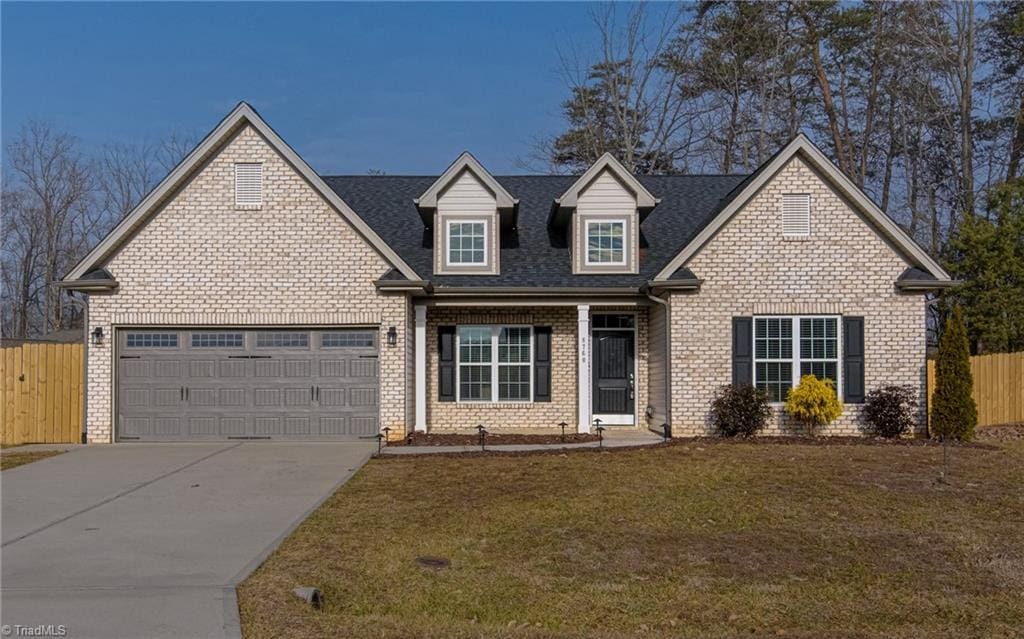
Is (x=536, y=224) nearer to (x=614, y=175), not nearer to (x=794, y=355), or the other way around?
(x=614, y=175)

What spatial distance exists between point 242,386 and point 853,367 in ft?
37.5

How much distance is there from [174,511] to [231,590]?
12.6 feet

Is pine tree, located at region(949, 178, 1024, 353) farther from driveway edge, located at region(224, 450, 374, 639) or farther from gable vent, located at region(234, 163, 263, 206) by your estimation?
driveway edge, located at region(224, 450, 374, 639)

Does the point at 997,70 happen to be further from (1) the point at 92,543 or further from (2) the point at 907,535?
(1) the point at 92,543

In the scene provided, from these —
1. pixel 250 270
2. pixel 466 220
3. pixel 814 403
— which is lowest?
pixel 814 403

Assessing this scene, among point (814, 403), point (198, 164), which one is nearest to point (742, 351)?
point (814, 403)

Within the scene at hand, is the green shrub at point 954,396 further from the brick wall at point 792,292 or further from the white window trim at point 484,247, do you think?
the white window trim at point 484,247

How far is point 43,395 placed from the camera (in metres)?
16.6

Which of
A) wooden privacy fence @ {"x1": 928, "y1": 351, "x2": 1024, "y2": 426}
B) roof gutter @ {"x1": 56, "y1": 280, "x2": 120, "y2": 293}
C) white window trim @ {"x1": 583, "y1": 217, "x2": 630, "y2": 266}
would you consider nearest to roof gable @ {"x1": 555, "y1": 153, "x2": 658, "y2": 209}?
white window trim @ {"x1": 583, "y1": 217, "x2": 630, "y2": 266}

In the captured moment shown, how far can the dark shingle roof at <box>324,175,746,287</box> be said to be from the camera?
17656 millimetres

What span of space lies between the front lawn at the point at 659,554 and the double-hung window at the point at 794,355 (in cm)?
347

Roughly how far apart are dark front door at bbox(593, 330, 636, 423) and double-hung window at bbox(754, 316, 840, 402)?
9.07ft

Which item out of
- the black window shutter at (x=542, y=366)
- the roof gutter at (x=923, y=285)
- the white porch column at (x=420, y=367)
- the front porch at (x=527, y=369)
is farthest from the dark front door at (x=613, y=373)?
the roof gutter at (x=923, y=285)

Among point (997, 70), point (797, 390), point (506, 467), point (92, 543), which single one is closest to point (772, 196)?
point (797, 390)
